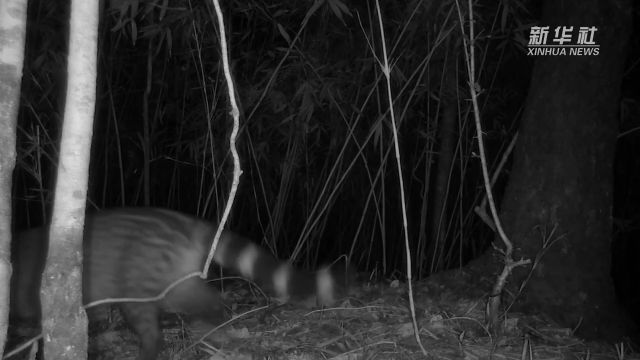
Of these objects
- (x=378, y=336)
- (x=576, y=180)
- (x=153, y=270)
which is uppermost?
(x=576, y=180)

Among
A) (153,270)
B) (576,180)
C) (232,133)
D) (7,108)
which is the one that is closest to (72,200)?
(7,108)

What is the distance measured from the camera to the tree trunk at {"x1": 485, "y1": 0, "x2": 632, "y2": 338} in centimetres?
261

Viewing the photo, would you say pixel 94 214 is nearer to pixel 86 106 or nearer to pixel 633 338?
pixel 86 106

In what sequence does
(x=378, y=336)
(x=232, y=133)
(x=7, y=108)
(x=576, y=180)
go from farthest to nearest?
(x=576, y=180) → (x=378, y=336) → (x=232, y=133) → (x=7, y=108)

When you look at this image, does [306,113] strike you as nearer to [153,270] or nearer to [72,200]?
[153,270]

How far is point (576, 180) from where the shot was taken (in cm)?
261

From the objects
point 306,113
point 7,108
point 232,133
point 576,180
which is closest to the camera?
point 7,108

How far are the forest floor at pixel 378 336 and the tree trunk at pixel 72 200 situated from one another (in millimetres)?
706

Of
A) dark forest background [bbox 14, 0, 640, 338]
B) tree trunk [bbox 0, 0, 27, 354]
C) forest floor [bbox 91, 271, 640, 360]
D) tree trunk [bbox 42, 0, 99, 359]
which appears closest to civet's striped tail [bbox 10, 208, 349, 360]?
forest floor [bbox 91, 271, 640, 360]

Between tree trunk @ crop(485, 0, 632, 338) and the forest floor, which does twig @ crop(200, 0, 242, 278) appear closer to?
the forest floor

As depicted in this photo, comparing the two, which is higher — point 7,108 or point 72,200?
point 7,108

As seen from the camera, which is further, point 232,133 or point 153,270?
point 153,270

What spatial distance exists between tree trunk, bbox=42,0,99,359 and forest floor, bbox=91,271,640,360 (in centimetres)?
71

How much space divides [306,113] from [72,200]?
77.1 inches
